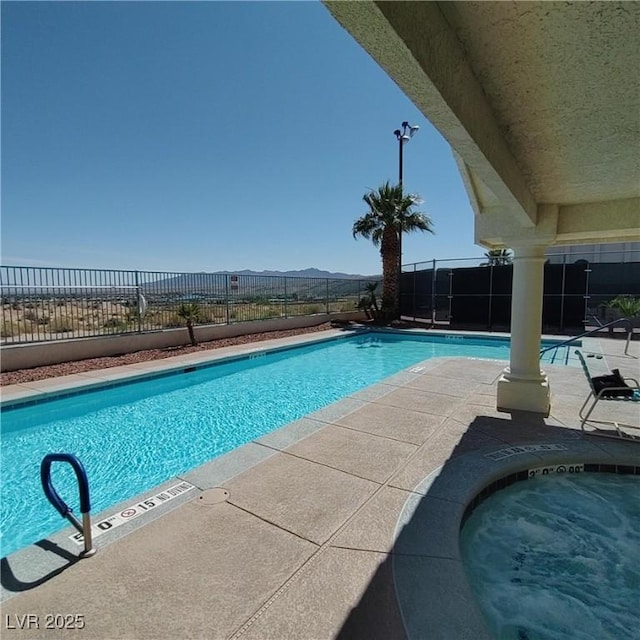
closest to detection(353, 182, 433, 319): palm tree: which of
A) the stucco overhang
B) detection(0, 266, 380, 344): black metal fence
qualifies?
detection(0, 266, 380, 344): black metal fence

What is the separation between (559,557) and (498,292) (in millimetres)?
12372

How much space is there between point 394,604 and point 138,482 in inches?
123

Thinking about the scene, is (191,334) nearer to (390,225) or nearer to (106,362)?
(106,362)

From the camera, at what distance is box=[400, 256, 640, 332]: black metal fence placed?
476 inches

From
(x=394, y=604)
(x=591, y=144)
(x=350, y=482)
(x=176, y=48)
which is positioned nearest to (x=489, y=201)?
(x=591, y=144)

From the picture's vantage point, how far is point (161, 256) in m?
→ 23.2

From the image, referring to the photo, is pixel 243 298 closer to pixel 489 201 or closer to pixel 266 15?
pixel 266 15

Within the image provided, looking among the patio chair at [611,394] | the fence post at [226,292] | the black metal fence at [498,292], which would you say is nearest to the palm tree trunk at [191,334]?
the fence post at [226,292]

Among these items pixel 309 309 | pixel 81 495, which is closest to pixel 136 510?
pixel 81 495

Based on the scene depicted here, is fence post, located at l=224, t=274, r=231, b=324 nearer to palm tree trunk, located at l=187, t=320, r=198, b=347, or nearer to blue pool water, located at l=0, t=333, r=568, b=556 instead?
palm tree trunk, located at l=187, t=320, r=198, b=347

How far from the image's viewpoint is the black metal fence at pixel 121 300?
284 inches

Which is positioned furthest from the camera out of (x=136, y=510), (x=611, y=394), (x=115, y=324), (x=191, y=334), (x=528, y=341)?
(x=191, y=334)

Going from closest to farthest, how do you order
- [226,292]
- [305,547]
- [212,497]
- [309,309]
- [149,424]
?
1. [305,547]
2. [212,497]
3. [149,424]
4. [226,292]
5. [309,309]

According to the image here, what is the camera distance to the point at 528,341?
4543 mm
